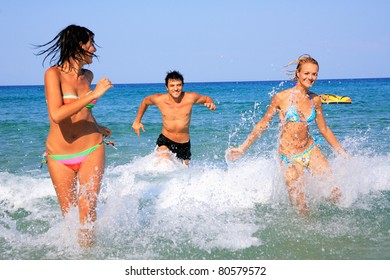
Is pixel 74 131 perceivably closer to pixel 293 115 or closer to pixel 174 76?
pixel 293 115

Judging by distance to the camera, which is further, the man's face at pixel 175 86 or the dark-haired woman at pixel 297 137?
the man's face at pixel 175 86

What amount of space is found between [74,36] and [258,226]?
2507mm

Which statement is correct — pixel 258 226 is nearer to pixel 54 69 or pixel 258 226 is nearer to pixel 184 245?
pixel 184 245

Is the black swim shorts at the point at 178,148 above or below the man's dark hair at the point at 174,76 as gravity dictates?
below

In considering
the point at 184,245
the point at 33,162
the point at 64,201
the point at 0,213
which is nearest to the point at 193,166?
the point at 33,162

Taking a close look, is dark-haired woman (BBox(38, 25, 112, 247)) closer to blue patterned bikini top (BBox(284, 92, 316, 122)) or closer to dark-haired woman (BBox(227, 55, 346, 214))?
dark-haired woman (BBox(227, 55, 346, 214))

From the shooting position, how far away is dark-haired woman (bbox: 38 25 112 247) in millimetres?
3347

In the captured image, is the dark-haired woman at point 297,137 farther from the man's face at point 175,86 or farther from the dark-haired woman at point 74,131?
the man's face at point 175,86

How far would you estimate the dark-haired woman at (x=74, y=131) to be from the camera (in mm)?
3347

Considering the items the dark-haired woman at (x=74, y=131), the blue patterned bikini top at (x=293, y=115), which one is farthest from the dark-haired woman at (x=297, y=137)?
the dark-haired woman at (x=74, y=131)

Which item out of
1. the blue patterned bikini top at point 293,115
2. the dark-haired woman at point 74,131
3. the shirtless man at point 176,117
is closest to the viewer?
the dark-haired woman at point 74,131

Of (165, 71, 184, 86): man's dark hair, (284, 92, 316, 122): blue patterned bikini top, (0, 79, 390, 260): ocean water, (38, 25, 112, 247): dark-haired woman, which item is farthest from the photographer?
(165, 71, 184, 86): man's dark hair

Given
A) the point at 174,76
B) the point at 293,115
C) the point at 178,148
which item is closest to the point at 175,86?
the point at 174,76

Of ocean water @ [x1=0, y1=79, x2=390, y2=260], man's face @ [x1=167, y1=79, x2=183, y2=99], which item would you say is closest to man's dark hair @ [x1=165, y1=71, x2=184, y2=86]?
man's face @ [x1=167, y1=79, x2=183, y2=99]
